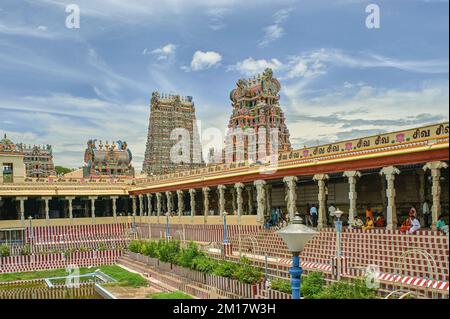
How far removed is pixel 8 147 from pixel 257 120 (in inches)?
863

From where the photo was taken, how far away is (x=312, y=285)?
1415cm

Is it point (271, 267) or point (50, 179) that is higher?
point (50, 179)

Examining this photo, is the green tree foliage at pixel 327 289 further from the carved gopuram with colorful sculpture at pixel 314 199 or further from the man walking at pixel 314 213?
the man walking at pixel 314 213

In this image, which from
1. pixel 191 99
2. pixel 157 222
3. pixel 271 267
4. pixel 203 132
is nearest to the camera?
pixel 271 267

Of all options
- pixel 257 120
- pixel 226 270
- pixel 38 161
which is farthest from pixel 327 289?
pixel 38 161

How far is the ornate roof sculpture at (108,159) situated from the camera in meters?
58.9

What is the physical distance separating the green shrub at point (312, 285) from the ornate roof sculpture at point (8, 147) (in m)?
36.3

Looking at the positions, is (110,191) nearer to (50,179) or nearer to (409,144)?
(50,179)

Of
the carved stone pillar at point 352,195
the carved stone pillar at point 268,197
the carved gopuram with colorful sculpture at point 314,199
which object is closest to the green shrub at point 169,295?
the carved gopuram with colorful sculpture at point 314,199

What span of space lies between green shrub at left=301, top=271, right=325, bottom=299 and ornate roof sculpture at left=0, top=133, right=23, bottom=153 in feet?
119
